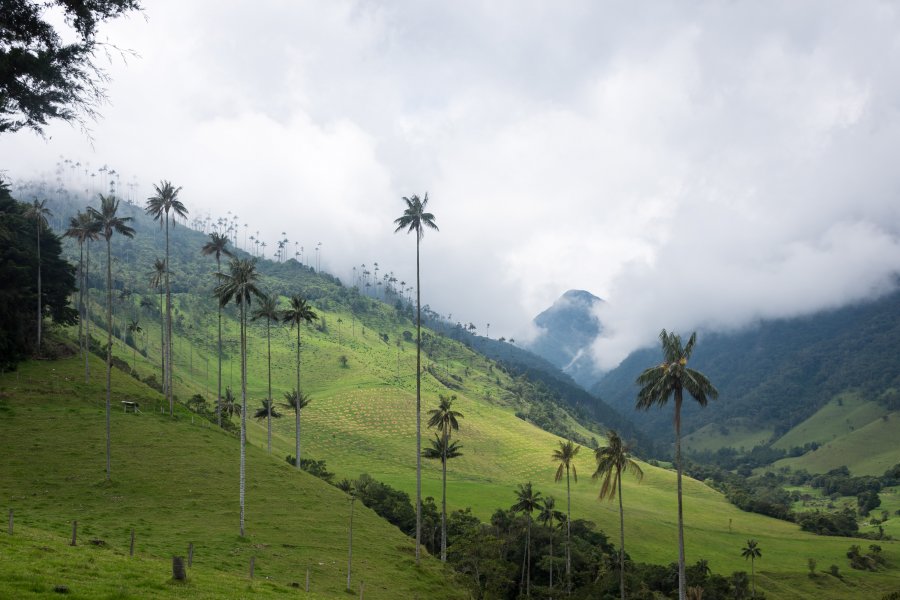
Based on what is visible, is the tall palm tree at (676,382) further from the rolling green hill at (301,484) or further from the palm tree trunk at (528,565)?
the palm tree trunk at (528,565)

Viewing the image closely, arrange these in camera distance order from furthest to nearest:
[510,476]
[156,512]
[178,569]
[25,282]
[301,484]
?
[510,476], [25,282], [301,484], [156,512], [178,569]

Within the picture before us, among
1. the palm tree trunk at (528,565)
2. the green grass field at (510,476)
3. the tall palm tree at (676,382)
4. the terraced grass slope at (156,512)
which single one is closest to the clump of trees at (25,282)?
the terraced grass slope at (156,512)

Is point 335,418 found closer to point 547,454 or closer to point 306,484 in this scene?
point 547,454

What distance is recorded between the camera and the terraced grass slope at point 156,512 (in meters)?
25.9

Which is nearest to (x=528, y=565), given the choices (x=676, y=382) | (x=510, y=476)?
(x=676, y=382)

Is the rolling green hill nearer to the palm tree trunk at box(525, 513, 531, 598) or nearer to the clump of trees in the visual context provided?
the clump of trees

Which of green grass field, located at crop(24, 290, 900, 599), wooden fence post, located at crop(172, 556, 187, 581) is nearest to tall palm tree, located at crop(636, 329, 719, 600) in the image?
wooden fence post, located at crop(172, 556, 187, 581)

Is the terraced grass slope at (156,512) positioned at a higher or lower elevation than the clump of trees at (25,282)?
lower

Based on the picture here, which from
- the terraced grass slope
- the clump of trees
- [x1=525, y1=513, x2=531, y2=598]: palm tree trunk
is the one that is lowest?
[x1=525, y1=513, x2=531, y2=598]: palm tree trunk

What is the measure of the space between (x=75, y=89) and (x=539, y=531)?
80149 millimetres

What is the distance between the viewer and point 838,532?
154m

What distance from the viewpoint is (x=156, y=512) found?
46.6 m

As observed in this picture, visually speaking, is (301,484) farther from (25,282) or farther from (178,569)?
(25,282)

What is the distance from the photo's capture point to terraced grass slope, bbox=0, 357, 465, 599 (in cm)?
2586
